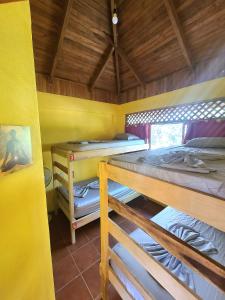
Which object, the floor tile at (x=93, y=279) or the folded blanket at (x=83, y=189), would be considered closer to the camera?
the floor tile at (x=93, y=279)

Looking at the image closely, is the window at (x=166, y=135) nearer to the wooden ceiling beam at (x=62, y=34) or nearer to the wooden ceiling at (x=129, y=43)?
the wooden ceiling at (x=129, y=43)

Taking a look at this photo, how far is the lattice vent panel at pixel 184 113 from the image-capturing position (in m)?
2.36

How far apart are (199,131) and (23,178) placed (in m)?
2.71

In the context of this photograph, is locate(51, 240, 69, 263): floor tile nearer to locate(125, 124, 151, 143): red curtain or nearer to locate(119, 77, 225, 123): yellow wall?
locate(125, 124, 151, 143): red curtain

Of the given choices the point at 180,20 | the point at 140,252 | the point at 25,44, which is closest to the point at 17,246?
the point at 140,252

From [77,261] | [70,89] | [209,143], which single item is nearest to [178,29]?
[209,143]

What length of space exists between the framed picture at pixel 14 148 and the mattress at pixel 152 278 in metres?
1.14

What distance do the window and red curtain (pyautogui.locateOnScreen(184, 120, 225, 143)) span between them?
284 millimetres

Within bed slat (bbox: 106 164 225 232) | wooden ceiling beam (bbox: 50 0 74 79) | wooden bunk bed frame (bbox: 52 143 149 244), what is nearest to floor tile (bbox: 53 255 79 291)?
Result: wooden bunk bed frame (bbox: 52 143 149 244)

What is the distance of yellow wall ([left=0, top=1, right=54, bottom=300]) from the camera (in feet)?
2.49

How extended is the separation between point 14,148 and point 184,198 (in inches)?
35.5

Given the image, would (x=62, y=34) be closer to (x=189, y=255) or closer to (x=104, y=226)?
(x=104, y=226)

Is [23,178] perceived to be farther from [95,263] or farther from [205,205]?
[95,263]

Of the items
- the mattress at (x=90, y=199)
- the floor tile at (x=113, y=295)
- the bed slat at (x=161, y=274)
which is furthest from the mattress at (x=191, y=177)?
the mattress at (x=90, y=199)
